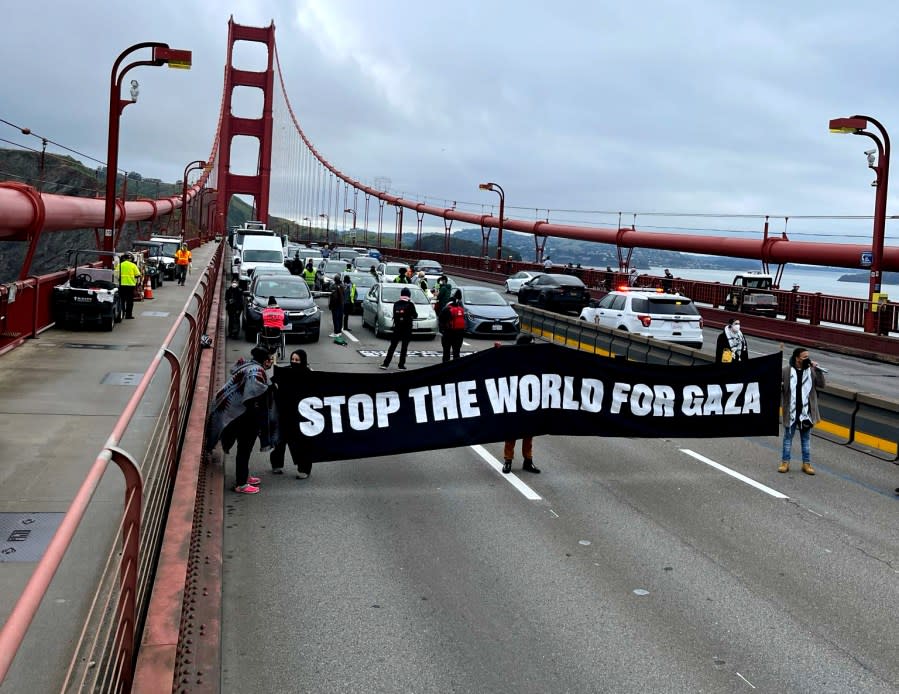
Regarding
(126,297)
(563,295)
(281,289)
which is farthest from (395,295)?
(563,295)

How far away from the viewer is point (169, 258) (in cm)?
4253

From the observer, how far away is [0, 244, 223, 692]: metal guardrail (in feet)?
9.52

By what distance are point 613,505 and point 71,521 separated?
7.09 metres

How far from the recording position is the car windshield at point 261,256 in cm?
3978

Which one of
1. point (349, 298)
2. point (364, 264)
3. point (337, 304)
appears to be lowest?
point (349, 298)

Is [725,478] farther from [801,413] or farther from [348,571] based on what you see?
[348,571]

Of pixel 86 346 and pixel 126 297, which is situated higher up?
pixel 126 297

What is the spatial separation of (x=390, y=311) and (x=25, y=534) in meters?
18.1

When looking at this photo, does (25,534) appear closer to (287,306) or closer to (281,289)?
(287,306)

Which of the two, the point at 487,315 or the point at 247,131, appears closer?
the point at 487,315

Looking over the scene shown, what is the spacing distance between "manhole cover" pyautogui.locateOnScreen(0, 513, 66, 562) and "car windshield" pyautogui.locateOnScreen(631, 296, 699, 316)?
1772 centimetres

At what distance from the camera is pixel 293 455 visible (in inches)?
397

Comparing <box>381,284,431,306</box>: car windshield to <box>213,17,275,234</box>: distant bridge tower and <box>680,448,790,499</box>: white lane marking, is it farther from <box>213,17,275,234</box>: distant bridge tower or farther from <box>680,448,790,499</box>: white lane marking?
<box>213,17,275,234</box>: distant bridge tower

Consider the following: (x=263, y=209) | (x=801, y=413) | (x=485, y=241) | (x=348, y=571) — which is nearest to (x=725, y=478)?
(x=801, y=413)
